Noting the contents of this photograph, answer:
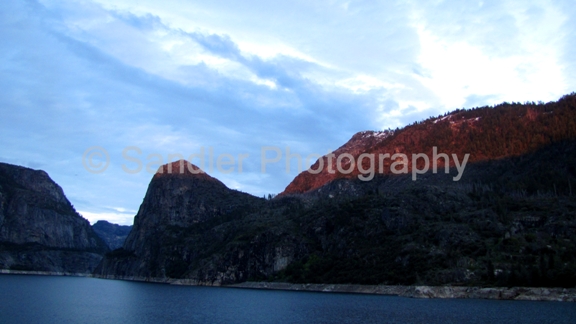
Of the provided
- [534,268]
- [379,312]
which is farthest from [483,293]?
[379,312]

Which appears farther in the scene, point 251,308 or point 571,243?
point 571,243

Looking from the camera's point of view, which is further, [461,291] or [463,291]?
[461,291]

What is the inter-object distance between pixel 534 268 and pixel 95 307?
10147 centimetres

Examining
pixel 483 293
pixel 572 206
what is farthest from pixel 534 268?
pixel 572 206

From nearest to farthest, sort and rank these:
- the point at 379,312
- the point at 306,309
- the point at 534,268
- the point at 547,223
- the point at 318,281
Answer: the point at 379,312 → the point at 306,309 → the point at 534,268 → the point at 547,223 → the point at 318,281

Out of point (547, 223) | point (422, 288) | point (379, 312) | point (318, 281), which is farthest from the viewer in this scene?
point (318, 281)

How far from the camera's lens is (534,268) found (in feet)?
421

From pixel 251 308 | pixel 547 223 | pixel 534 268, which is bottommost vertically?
pixel 251 308

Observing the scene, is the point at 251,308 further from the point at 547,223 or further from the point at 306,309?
the point at 547,223

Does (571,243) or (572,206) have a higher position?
→ (572,206)

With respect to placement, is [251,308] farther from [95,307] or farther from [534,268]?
[534,268]

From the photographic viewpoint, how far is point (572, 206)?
182125mm

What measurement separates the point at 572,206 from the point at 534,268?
6706 cm

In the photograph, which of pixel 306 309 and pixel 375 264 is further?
pixel 375 264
